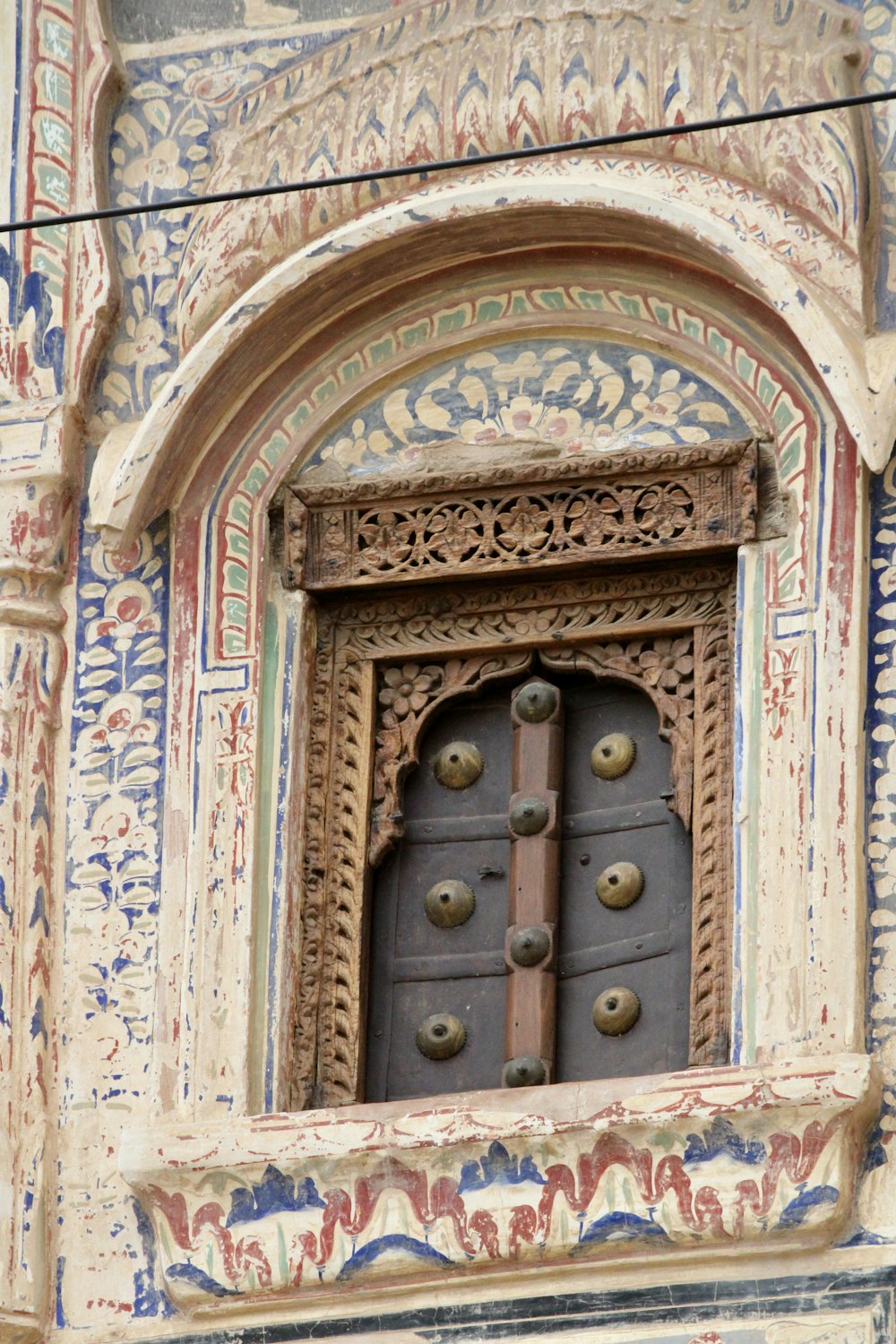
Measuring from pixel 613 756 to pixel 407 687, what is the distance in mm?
565

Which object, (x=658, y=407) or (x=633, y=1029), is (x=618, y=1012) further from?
(x=658, y=407)

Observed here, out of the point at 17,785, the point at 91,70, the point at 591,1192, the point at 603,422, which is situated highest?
the point at 91,70

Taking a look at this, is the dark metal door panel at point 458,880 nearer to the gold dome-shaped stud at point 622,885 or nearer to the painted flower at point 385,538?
the gold dome-shaped stud at point 622,885

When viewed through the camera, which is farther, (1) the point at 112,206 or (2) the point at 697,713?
(1) the point at 112,206

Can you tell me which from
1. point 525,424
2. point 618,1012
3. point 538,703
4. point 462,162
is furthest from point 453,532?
point 618,1012

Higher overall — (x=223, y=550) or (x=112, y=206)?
(x=112, y=206)

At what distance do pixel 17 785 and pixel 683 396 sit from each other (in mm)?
1826

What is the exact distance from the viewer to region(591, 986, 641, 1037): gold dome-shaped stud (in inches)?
413

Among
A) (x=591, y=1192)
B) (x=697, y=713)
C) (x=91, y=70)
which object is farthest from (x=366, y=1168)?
(x=91, y=70)

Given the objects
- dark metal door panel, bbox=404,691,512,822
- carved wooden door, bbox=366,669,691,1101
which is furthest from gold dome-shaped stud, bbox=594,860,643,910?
dark metal door panel, bbox=404,691,512,822

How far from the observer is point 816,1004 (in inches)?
398

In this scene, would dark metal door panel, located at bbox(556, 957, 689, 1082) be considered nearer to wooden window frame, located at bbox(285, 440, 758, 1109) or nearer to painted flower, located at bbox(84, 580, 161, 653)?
wooden window frame, located at bbox(285, 440, 758, 1109)

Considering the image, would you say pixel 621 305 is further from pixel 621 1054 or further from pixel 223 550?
pixel 621 1054

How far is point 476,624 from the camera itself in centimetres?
1098
